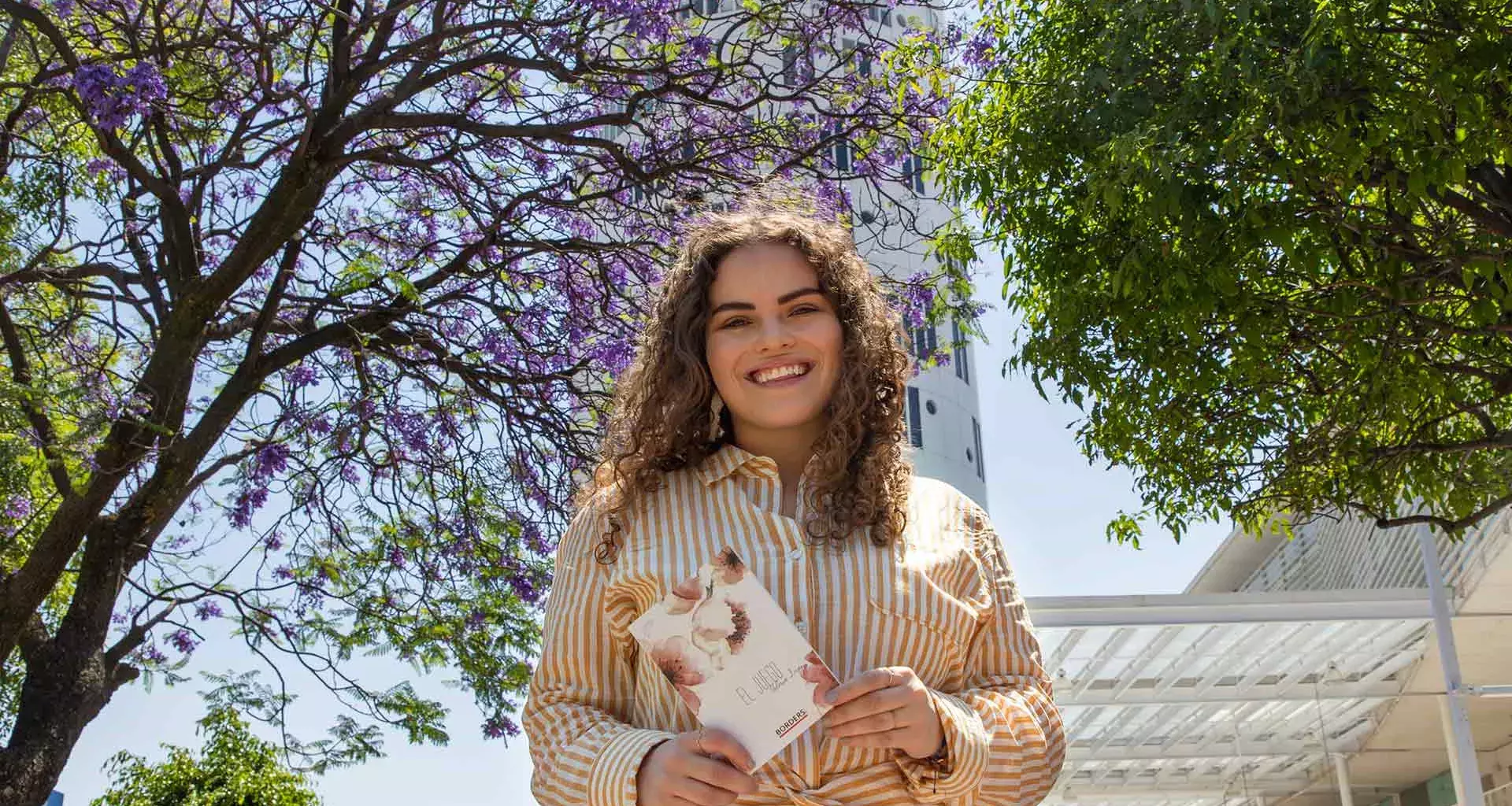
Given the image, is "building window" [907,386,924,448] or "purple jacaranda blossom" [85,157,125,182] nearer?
"purple jacaranda blossom" [85,157,125,182]

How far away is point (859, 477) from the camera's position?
2158 millimetres

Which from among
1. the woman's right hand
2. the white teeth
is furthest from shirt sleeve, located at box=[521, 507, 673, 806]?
the white teeth

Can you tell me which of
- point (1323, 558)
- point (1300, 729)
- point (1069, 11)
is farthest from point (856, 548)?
point (1323, 558)

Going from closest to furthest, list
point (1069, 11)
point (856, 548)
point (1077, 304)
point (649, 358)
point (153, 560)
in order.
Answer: point (856, 548) < point (649, 358) < point (1069, 11) < point (1077, 304) < point (153, 560)

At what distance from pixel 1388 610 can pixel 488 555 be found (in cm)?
1103

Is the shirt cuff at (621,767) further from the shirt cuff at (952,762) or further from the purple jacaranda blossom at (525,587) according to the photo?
the purple jacaranda blossom at (525,587)

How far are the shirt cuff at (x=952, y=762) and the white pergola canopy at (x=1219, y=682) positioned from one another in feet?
44.7

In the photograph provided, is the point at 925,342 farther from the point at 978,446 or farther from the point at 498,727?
the point at 978,446

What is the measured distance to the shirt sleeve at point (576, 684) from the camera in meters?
1.99

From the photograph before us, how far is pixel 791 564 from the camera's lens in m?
2.06

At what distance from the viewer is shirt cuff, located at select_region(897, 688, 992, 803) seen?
6.20ft

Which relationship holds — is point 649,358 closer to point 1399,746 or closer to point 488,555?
point 488,555

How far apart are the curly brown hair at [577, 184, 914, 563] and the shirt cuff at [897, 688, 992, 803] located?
0.96ft

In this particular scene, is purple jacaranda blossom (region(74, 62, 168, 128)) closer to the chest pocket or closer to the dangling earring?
the dangling earring
